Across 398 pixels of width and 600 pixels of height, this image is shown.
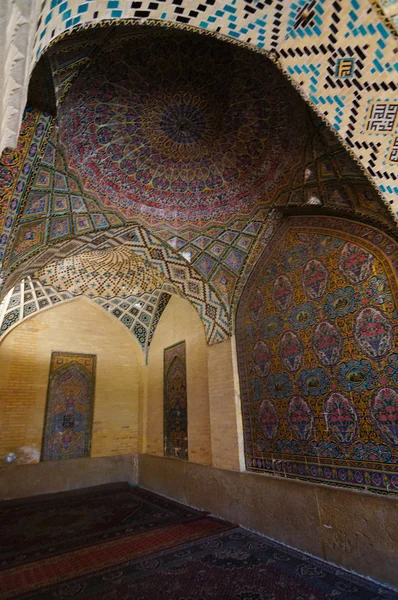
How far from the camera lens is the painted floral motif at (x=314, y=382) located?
12.7ft

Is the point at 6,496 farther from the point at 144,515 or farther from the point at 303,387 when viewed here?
the point at 303,387

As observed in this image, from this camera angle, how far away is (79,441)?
7.01 meters

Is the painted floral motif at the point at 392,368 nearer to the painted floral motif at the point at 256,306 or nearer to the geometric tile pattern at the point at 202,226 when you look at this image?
the geometric tile pattern at the point at 202,226

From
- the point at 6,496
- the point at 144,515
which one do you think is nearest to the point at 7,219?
the point at 144,515

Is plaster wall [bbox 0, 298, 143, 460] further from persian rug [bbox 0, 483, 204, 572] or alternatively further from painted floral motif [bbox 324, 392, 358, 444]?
painted floral motif [bbox 324, 392, 358, 444]

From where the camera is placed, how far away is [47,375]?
6906 mm

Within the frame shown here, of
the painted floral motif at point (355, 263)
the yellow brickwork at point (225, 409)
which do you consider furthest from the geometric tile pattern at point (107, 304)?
the painted floral motif at point (355, 263)

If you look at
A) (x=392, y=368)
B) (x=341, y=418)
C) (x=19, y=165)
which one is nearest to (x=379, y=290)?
(x=392, y=368)

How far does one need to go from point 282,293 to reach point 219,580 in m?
3.42

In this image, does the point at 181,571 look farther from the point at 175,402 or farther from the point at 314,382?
the point at 175,402

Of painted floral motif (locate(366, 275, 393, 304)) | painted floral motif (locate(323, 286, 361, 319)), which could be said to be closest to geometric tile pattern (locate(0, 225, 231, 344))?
painted floral motif (locate(323, 286, 361, 319))

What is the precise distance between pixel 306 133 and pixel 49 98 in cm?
284

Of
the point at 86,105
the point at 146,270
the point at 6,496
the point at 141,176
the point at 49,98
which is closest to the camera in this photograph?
the point at 49,98

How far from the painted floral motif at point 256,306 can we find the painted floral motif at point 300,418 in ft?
4.68
